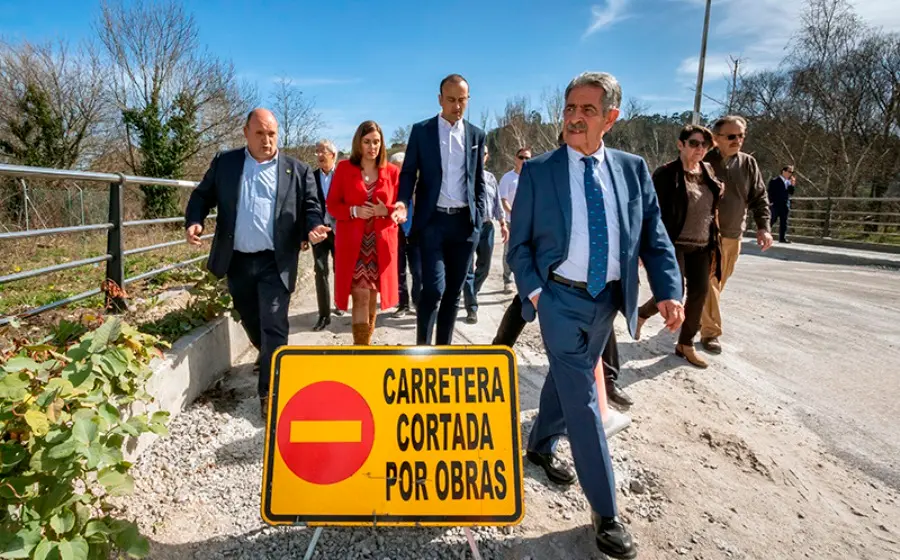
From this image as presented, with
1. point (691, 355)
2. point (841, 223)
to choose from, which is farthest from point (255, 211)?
point (841, 223)

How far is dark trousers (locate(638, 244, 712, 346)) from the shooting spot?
4.48m

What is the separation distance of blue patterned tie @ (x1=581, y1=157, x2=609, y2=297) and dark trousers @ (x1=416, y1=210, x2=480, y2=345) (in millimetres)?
1685

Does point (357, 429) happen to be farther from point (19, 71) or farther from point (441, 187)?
point (19, 71)

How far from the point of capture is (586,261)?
2.28 meters

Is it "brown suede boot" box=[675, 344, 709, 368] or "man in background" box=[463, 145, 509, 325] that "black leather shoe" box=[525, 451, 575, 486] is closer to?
"brown suede boot" box=[675, 344, 709, 368]

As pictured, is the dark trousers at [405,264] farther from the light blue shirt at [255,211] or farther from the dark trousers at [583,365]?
the dark trousers at [583,365]

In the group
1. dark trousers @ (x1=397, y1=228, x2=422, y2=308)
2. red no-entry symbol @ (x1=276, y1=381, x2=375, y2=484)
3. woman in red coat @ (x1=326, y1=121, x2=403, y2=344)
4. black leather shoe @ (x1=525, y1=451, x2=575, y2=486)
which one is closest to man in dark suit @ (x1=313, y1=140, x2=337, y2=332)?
dark trousers @ (x1=397, y1=228, x2=422, y2=308)

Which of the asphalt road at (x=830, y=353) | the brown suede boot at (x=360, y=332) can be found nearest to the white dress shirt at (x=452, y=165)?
the brown suede boot at (x=360, y=332)

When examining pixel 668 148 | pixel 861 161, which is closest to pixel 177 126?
pixel 861 161

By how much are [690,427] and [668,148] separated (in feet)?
123

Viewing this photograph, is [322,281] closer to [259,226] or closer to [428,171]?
[259,226]

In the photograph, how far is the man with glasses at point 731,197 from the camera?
4.82 metres

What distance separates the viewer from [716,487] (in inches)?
110

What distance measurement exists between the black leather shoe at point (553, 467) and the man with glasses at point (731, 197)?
286cm
